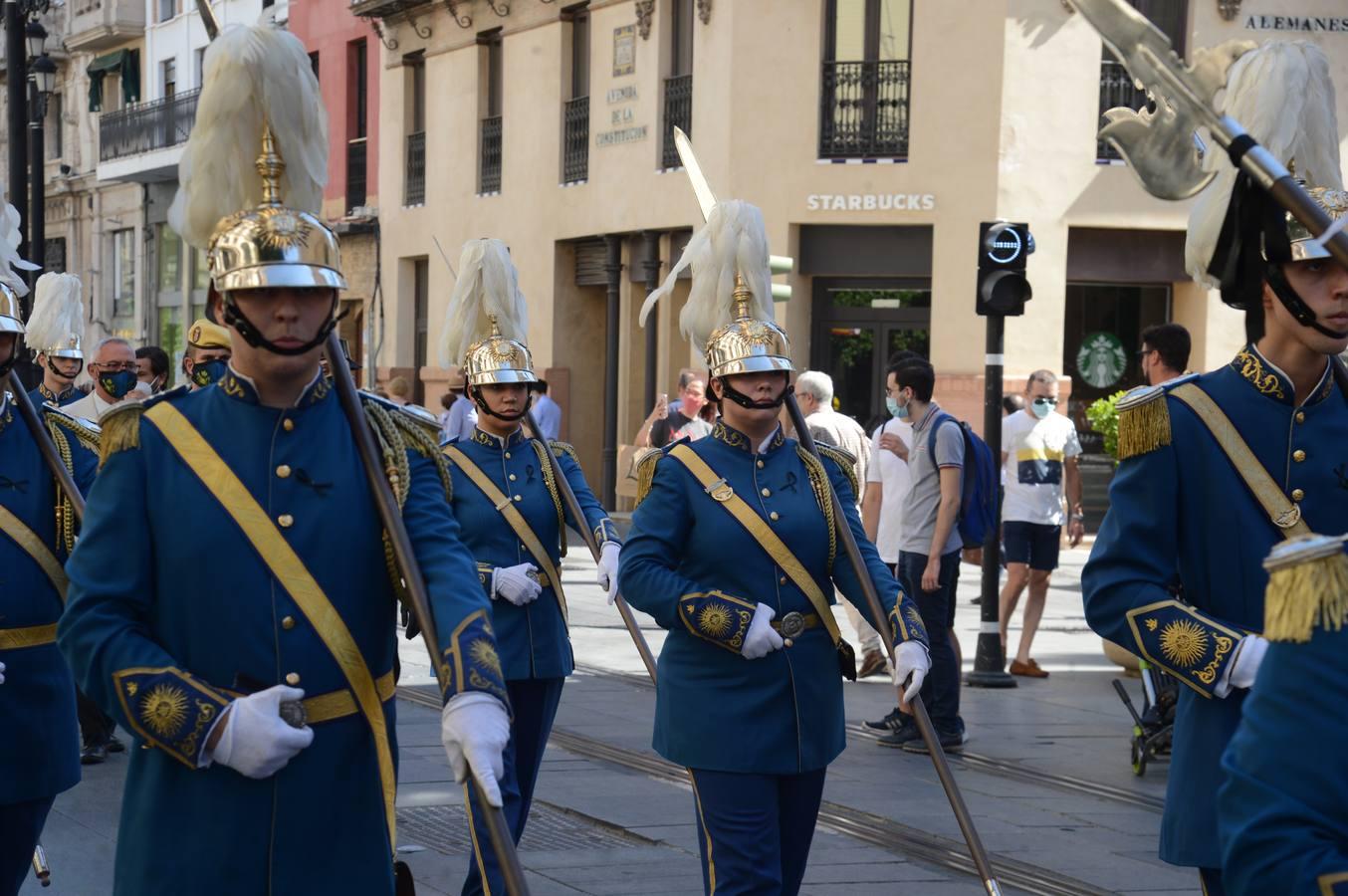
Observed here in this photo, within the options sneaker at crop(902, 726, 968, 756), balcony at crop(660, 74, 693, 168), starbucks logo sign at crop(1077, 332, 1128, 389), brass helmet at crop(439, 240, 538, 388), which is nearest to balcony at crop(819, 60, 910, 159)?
balcony at crop(660, 74, 693, 168)

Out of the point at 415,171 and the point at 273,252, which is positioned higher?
the point at 415,171

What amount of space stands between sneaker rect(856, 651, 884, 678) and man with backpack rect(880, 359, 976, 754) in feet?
5.27

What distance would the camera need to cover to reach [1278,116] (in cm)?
446

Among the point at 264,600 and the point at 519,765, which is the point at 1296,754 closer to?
the point at 264,600

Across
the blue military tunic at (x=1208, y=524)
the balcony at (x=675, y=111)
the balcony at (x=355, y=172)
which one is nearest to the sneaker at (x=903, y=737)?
the blue military tunic at (x=1208, y=524)

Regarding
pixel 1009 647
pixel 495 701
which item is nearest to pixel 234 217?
pixel 495 701

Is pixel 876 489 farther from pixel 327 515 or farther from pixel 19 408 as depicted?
pixel 327 515

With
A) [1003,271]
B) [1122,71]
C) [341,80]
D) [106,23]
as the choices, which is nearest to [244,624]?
[1003,271]

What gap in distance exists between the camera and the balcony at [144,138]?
40594 millimetres

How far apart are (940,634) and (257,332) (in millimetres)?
7182

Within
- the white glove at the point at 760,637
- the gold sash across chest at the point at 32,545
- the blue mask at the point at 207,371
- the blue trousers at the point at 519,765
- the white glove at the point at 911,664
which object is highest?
the blue mask at the point at 207,371

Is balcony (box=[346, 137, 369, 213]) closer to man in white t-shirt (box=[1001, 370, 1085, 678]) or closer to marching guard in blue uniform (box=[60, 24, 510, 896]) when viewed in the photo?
man in white t-shirt (box=[1001, 370, 1085, 678])

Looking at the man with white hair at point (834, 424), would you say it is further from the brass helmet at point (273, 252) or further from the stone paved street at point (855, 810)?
the brass helmet at point (273, 252)

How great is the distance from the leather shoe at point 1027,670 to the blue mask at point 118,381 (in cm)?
586
